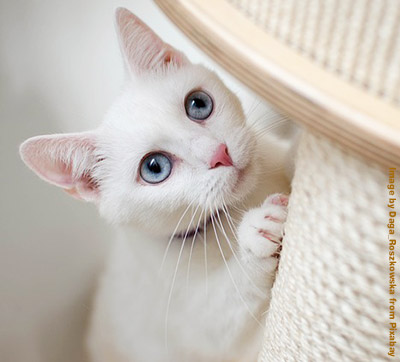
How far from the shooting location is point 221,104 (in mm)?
894

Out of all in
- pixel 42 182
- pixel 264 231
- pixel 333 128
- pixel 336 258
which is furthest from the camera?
pixel 42 182

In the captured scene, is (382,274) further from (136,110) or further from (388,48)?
(136,110)

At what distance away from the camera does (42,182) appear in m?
1.30

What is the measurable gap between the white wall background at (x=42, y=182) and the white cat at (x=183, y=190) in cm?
31

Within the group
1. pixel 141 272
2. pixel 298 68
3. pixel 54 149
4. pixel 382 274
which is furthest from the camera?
pixel 141 272

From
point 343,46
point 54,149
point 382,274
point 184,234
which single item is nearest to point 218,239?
point 184,234

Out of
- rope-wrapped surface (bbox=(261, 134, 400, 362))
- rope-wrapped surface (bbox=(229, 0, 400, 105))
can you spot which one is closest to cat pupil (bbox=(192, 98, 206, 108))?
rope-wrapped surface (bbox=(261, 134, 400, 362))

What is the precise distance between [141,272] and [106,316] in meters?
0.23

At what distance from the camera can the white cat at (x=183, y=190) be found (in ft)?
2.73

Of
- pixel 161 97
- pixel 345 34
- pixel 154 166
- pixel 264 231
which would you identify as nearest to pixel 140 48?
pixel 161 97

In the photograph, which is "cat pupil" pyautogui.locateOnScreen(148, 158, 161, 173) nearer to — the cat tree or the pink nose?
the pink nose

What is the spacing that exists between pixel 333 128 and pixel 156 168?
0.52m

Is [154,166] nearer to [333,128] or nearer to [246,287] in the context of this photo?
[246,287]

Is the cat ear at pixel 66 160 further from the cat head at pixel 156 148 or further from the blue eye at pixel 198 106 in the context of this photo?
the blue eye at pixel 198 106
